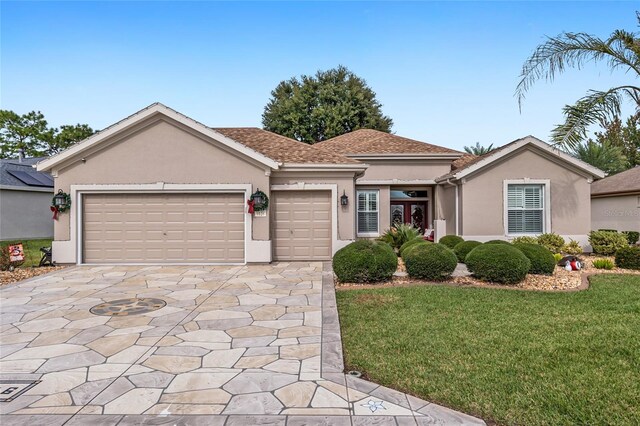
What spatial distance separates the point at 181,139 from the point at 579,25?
1186 cm

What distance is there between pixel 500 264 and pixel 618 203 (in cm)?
1424

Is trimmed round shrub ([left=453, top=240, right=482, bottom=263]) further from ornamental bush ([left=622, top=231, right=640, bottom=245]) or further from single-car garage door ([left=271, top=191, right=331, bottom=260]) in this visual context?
ornamental bush ([left=622, top=231, right=640, bottom=245])

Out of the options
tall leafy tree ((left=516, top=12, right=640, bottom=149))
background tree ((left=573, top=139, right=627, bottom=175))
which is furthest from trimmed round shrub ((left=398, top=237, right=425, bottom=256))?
background tree ((left=573, top=139, right=627, bottom=175))

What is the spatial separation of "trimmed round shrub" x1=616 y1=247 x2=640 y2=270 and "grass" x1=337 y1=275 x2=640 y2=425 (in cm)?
359

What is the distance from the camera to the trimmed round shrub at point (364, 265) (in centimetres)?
845

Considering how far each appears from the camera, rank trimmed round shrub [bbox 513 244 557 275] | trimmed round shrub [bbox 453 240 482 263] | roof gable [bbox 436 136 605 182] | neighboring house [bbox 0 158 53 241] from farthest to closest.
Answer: neighboring house [bbox 0 158 53 241] < roof gable [bbox 436 136 605 182] < trimmed round shrub [bbox 453 240 482 263] < trimmed round shrub [bbox 513 244 557 275]

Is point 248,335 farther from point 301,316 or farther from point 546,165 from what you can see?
point 546,165

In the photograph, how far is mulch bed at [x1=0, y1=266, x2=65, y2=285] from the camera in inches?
363

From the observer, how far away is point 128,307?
657 centimetres

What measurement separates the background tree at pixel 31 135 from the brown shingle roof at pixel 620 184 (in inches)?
1750

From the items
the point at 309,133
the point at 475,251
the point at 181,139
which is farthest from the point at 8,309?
the point at 309,133

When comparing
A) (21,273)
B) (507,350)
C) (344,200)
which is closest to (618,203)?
(344,200)

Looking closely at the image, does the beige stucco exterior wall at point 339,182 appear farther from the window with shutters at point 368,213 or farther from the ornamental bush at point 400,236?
the window with shutters at point 368,213

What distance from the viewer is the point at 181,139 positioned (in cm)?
1139
